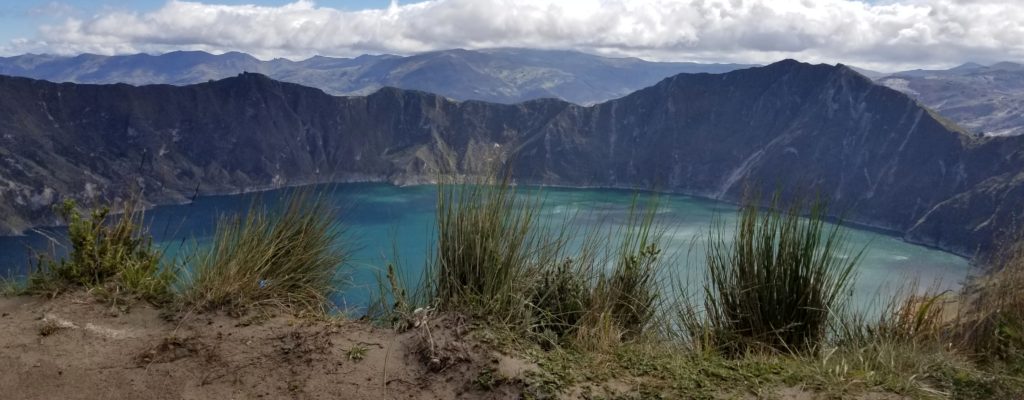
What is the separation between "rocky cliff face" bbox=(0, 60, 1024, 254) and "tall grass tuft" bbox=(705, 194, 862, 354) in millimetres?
68689

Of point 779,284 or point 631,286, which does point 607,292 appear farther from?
point 779,284

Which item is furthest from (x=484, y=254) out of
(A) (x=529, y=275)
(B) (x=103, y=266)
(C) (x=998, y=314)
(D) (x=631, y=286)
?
(C) (x=998, y=314)

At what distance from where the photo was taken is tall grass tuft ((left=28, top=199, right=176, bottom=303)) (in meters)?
3.88

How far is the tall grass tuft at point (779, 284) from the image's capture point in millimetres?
3939

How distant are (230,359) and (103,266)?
1.40m

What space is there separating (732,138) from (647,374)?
4990 inches

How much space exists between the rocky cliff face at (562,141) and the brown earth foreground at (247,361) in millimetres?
69447

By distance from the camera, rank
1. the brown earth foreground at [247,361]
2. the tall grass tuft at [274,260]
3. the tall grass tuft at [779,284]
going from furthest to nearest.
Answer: the tall grass tuft at [779,284] → the tall grass tuft at [274,260] → the brown earth foreground at [247,361]

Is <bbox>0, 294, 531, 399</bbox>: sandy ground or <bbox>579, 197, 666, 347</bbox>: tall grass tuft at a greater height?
<bbox>579, 197, 666, 347</bbox>: tall grass tuft

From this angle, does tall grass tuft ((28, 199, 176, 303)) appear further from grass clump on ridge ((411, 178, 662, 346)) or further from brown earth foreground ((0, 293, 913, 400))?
grass clump on ridge ((411, 178, 662, 346))

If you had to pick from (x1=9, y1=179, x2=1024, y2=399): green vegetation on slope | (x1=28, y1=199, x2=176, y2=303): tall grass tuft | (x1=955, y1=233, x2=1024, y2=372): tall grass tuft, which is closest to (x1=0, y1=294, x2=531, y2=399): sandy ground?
(x1=9, y1=179, x2=1024, y2=399): green vegetation on slope

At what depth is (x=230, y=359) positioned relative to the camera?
10.5 feet

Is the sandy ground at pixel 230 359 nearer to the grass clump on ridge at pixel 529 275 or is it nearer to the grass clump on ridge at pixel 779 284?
→ the grass clump on ridge at pixel 529 275

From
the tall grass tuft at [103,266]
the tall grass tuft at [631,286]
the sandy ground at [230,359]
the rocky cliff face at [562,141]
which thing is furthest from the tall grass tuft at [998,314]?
the rocky cliff face at [562,141]
